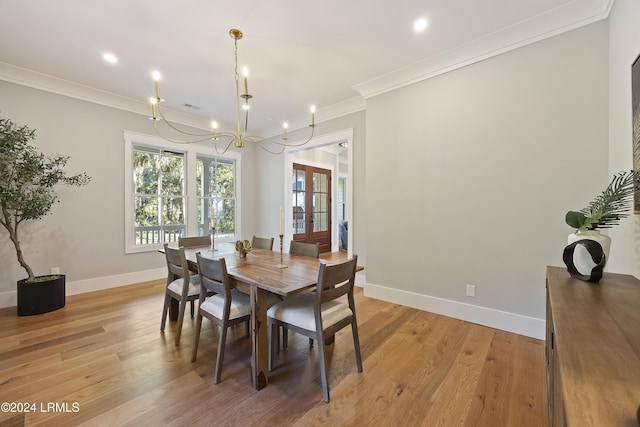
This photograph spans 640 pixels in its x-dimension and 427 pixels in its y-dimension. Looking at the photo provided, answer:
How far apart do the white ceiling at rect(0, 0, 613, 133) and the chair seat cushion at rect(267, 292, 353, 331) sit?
7.69ft

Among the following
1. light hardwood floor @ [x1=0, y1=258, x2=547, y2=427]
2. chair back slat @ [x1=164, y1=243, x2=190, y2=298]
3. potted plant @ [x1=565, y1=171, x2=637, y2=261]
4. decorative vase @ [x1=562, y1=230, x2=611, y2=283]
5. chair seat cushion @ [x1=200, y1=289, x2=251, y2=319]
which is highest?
potted plant @ [x1=565, y1=171, x2=637, y2=261]

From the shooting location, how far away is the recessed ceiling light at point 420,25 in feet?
7.59

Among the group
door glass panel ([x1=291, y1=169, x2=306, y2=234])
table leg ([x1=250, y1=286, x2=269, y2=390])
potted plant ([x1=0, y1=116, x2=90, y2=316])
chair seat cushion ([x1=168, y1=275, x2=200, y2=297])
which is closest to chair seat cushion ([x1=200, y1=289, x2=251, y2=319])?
table leg ([x1=250, y1=286, x2=269, y2=390])

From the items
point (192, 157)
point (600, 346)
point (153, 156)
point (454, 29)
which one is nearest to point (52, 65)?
point (153, 156)

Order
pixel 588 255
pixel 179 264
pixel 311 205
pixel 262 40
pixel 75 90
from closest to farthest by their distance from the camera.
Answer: pixel 588 255
pixel 179 264
pixel 262 40
pixel 75 90
pixel 311 205

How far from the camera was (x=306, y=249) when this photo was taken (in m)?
2.69

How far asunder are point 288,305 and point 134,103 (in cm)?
403

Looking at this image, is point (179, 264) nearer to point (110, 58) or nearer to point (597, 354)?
point (110, 58)

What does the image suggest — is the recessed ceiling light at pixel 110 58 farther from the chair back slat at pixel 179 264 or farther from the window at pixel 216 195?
the chair back slat at pixel 179 264

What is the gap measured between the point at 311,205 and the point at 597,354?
18.6 feet

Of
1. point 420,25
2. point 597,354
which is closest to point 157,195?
point 420,25

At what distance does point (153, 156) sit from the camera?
4.38 meters

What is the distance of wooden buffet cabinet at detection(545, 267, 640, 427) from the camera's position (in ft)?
1.91

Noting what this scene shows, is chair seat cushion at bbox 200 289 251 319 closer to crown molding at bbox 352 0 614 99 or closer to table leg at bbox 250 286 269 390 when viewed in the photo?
table leg at bbox 250 286 269 390
